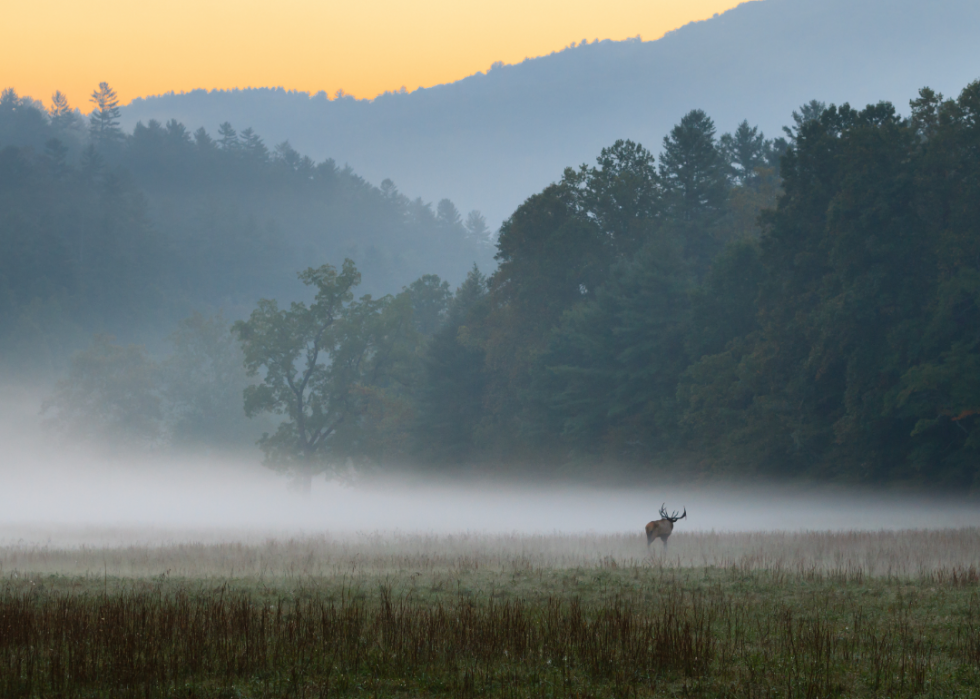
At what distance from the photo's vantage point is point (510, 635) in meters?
11.0

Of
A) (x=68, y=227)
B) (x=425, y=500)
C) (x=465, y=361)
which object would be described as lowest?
(x=425, y=500)

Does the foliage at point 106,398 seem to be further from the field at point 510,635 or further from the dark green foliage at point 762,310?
the field at point 510,635

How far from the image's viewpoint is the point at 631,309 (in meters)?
59.6

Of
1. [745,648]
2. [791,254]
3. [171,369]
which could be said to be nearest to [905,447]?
[791,254]

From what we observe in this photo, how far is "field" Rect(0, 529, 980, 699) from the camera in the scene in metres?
9.37

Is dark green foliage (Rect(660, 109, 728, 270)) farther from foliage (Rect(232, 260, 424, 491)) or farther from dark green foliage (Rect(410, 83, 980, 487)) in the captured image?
foliage (Rect(232, 260, 424, 491))

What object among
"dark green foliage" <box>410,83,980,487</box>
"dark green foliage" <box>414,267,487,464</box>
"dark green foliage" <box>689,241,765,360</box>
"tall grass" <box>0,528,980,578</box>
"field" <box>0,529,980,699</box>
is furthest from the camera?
"dark green foliage" <box>414,267,487,464</box>

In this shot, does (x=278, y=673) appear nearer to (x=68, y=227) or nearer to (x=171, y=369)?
(x=171, y=369)

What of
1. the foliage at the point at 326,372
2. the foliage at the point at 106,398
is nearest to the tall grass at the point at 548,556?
the foliage at the point at 326,372

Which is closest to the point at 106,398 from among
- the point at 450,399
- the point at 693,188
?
the point at 450,399

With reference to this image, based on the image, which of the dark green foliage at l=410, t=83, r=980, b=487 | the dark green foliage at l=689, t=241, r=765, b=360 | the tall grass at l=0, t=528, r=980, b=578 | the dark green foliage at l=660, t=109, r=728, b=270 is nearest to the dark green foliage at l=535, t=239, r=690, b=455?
the dark green foliage at l=410, t=83, r=980, b=487

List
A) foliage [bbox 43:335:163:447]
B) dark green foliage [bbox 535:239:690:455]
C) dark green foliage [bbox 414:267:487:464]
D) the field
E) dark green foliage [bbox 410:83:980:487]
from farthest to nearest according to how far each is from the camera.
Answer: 1. foliage [bbox 43:335:163:447]
2. dark green foliage [bbox 414:267:487:464]
3. dark green foliage [bbox 535:239:690:455]
4. dark green foliage [bbox 410:83:980:487]
5. the field

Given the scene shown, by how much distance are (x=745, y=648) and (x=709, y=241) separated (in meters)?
59.6

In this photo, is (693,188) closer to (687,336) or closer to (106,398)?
(687,336)
